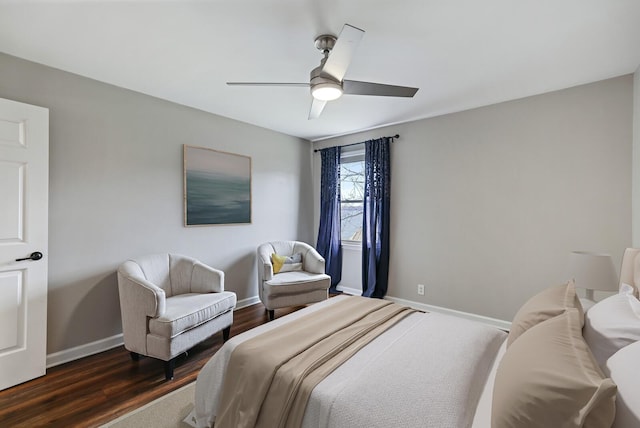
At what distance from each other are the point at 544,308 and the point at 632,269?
38.4 inches

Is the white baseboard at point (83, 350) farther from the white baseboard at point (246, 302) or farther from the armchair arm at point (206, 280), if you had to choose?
the white baseboard at point (246, 302)

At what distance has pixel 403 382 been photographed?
1.23 metres

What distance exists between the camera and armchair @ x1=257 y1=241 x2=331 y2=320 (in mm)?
3449

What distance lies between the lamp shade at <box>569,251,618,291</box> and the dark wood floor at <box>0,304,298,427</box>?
2945 millimetres

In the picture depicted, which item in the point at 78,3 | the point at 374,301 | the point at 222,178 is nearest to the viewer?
the point at 78,3

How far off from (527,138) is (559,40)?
3.82ft

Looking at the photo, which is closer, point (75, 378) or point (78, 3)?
point (78, 3)

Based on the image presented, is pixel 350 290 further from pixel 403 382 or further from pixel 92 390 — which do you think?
pixel 403 382

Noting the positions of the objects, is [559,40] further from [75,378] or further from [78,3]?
[75,378]

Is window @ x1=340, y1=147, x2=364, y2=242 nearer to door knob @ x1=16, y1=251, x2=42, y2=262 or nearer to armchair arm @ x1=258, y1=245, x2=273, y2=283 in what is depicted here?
armchair arm @ x1=258, y1=245, x2=273, y2=283

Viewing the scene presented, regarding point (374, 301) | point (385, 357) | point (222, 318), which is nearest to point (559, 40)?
point (374, 301)

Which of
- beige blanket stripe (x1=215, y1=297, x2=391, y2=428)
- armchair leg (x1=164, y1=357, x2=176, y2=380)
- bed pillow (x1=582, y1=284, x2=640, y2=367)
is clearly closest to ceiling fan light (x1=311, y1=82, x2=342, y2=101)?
beige blanket stripe (x1=215, y1=297, x2=391, y2=428)

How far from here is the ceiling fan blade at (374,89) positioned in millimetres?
2145

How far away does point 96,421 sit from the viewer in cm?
186
